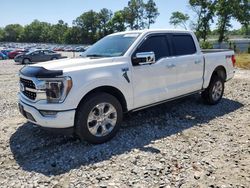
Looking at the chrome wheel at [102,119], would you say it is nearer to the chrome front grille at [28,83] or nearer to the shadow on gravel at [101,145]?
the shadow on gravel at [101,145]

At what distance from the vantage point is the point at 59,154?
4.42 meters

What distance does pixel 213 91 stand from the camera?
23.6 ft

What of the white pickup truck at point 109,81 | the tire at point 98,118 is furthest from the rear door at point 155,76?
the tire at point 98,118

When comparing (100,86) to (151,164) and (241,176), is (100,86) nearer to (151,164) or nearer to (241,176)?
(151,164)

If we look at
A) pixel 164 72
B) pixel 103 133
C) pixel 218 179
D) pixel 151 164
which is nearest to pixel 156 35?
pixel 164 72

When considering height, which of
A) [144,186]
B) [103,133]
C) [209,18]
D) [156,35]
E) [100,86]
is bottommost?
[144,186]

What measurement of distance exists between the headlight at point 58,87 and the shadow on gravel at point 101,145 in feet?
3.01

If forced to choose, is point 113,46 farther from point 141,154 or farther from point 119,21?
point 119,21

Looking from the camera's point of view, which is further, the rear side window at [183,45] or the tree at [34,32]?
the tree at [34,32]

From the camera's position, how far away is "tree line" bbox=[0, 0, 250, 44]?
51594 millimetres

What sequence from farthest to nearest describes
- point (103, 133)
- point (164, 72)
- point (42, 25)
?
point (42, 25), point (164, 72), point (103, 133)

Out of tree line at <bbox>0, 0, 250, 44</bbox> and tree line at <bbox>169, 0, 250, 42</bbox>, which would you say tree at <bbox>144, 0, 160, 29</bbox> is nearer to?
tree line at <bbox>0, 0, 250, 44</bbox>

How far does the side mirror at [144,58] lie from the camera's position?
4840 mm

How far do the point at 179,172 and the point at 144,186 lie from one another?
0.61 m
